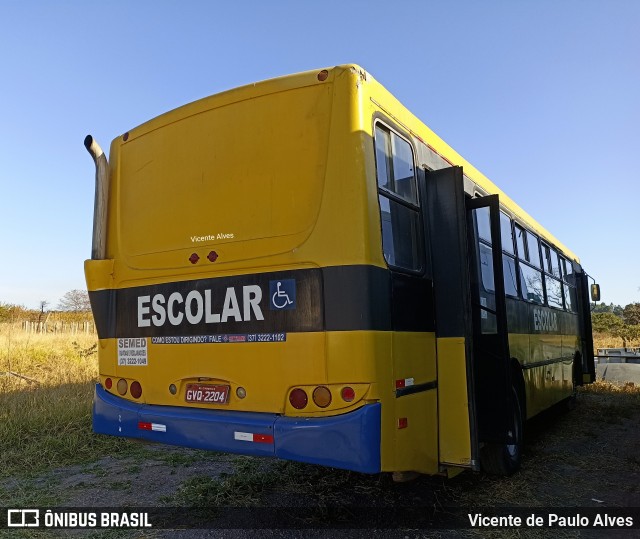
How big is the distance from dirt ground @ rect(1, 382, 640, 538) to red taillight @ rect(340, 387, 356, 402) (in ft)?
4.37

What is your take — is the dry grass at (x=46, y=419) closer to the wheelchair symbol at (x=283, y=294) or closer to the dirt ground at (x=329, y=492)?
the dirt ground at (x=329, y=492)

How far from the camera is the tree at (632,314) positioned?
52.1 meters

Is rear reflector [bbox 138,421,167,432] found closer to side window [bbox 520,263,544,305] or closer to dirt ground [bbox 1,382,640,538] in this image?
dirt ground [bbox 1,382,640,538]

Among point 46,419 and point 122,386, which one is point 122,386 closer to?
point 122,386

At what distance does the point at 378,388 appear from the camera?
331 centimetres

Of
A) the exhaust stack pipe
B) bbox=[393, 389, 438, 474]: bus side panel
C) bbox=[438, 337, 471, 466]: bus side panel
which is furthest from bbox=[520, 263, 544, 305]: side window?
the exhaust stack pipe

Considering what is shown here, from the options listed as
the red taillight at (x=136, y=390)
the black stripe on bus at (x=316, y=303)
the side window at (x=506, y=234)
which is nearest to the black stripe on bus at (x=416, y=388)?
the black stripe on bus at (x=316, y=303)

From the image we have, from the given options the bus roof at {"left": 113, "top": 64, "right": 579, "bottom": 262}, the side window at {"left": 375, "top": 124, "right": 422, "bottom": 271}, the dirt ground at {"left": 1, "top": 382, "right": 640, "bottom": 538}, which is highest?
the bus roof at {"left": 113, "top": 64, "right": 579, "bottom": 262}

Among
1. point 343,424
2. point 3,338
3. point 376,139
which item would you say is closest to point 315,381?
point 343,424

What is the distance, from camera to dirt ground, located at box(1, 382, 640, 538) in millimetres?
4129

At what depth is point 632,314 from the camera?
2082 inches

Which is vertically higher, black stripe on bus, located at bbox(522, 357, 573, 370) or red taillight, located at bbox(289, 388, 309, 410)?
red taillight, located at bbox(289, 388, 309, 410)

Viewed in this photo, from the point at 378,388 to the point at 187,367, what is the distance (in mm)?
1636

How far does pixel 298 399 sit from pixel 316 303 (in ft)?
2.17
